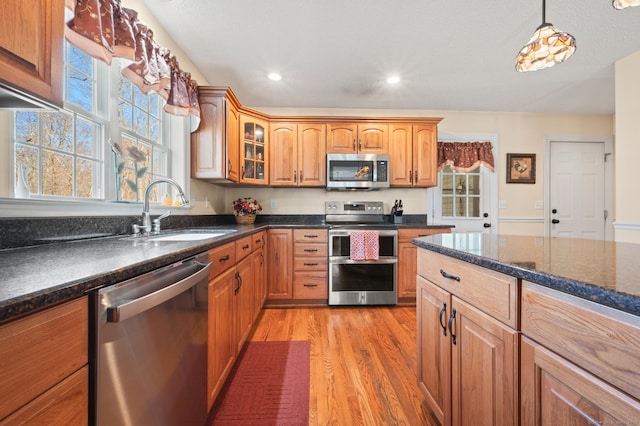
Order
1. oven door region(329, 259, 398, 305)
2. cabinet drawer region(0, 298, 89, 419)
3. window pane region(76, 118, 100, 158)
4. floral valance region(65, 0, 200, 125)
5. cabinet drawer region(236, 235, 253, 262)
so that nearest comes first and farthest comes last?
1. cabinet drawer region(0, 298, 89, 419)
2. floral valance region(65, 0, 200, 125)
3. window pane region(76, 118, 100, 158)
4. cabinet drawer region(236, 235, 253, 262)
5. oven door region(329, 259, 398, 305)

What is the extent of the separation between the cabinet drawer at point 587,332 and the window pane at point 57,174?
194cm

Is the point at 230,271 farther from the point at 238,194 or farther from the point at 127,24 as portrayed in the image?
the point at 238,194

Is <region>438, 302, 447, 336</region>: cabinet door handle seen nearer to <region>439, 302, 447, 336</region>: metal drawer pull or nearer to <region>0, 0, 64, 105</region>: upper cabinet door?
<region>439, 302, 447, 336</region>: metal drawer pull

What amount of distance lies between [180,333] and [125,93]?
5.54 ft

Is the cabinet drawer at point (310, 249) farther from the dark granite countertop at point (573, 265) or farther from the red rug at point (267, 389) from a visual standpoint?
the dark granite countertop at point (573, 265)

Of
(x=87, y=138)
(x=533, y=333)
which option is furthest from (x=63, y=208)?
(x=533, y=333)

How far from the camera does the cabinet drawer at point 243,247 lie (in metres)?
1.79

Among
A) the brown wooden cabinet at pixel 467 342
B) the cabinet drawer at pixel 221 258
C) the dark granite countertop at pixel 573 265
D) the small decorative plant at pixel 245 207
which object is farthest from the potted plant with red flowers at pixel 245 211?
the dark granite countertop at pixel 573 265

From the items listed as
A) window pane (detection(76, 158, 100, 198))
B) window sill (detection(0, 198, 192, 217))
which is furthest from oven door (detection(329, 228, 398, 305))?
window pane (detection(76, 158, 100, 198))

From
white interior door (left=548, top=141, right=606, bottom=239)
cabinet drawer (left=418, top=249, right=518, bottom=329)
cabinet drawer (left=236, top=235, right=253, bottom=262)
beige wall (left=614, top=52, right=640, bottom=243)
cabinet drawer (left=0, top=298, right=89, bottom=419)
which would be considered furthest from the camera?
white interior door (left=548, top=141, right=606, bottom=239)

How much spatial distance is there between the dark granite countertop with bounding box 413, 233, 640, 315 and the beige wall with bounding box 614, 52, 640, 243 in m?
2.18

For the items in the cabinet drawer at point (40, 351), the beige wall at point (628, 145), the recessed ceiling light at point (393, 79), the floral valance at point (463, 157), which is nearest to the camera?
the cabinet drawer at point (40, 351)

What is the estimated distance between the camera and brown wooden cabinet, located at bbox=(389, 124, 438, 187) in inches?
128

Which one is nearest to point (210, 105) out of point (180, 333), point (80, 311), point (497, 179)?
point (180, 333)
